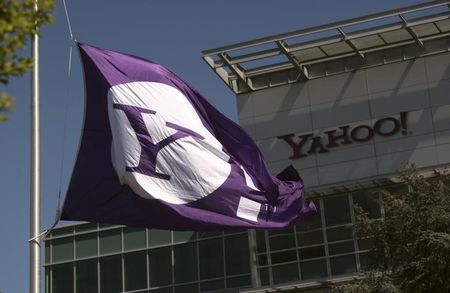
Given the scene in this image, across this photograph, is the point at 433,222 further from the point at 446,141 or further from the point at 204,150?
the point at 446,141

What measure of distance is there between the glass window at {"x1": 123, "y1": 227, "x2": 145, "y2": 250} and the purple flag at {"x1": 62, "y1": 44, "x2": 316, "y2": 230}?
18002 mm

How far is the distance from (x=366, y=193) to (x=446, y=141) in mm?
3169

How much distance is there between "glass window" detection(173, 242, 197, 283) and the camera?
3675 centimetres

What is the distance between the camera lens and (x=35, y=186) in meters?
15.5

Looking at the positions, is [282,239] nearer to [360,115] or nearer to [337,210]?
[337,210]

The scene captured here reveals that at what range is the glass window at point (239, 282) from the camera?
116ft

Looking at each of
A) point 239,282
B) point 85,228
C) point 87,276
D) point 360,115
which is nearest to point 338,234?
point 360,115

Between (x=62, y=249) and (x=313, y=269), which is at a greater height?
(x=62, y=249)

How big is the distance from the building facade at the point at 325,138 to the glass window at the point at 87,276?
0.91 meters

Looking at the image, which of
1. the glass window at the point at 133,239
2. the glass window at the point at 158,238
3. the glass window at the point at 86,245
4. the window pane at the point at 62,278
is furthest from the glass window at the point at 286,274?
the window pane at the point at 62,278

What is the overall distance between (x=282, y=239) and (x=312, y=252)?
1.17 m

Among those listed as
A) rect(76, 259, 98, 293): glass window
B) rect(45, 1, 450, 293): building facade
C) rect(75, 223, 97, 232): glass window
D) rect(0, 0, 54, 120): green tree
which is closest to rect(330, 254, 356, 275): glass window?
rect(45, 1, 450, 293): building facade

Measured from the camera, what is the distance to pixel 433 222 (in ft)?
74.9

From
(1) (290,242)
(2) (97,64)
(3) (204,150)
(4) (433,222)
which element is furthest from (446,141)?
(2) (97,64)
